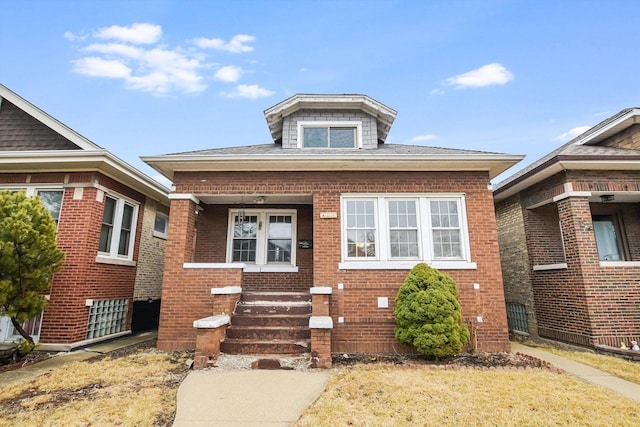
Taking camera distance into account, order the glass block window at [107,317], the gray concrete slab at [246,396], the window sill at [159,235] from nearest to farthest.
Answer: the gray concrete slab at [246,396] < the glass block window at [107,317] < the window sill at [159,235]

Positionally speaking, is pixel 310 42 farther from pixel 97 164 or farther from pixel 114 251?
pixel 114 251

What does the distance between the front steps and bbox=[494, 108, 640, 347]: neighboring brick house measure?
19.7 ft

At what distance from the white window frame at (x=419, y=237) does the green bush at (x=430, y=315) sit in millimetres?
662

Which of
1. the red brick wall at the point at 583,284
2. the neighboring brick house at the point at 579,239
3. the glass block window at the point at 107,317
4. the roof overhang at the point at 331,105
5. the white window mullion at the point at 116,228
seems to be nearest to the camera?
the red brick wall at the point at 583,284

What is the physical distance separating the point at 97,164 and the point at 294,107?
5130 millimetres

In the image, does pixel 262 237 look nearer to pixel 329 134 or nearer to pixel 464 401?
pixel 329 134

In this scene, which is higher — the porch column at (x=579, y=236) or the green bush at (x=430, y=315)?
the porch column at (x=579, y=236)

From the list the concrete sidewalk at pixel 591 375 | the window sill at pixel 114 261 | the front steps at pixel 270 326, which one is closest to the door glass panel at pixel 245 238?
the front steps at pixel 270 326

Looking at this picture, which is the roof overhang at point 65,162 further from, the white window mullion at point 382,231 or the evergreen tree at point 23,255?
the white window mullion at point 382,231

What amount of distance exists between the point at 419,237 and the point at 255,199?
13.4 ft

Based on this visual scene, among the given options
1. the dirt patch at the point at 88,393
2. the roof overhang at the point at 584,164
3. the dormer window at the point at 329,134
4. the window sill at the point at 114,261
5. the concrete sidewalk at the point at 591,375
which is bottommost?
the concrete sidewalk at the point at 591,375

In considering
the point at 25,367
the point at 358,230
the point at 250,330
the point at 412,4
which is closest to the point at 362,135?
the point at 358,230

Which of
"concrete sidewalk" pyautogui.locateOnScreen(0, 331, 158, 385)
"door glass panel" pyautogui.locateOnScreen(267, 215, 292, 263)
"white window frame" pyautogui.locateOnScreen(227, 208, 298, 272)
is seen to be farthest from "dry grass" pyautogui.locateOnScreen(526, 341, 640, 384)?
"concrete sidewalk" pyautogui.locateOnScreen(0, 331, 158, 385)

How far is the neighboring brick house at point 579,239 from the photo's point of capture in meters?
6.50
